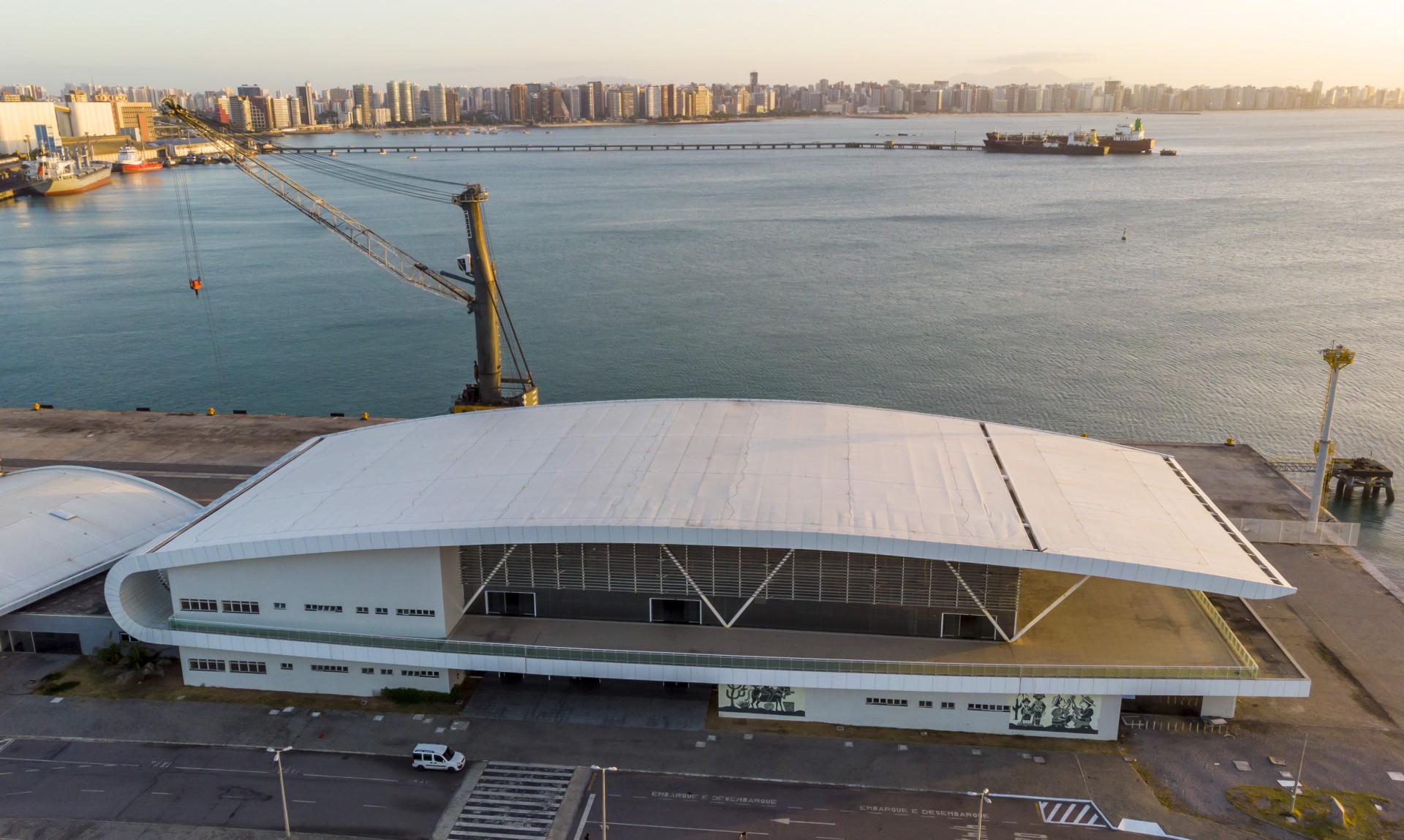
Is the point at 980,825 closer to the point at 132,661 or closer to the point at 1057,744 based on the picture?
the point at 1057,744

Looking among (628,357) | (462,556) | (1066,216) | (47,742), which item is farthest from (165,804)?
(1066,216)

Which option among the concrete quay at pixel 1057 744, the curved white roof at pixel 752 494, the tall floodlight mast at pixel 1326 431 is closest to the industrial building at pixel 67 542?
the concrete quay at pixel 1057 744

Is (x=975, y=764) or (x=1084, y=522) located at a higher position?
(x=1084, y=522)

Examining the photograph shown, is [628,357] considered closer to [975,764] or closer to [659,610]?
[659,610]

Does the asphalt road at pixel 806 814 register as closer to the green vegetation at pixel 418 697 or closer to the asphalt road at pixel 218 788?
the asphalt road at pixel 218 788

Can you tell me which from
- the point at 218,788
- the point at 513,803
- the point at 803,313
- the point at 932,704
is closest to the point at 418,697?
the point at 218,788

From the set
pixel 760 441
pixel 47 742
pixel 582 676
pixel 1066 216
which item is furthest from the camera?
pixel 1066 216
